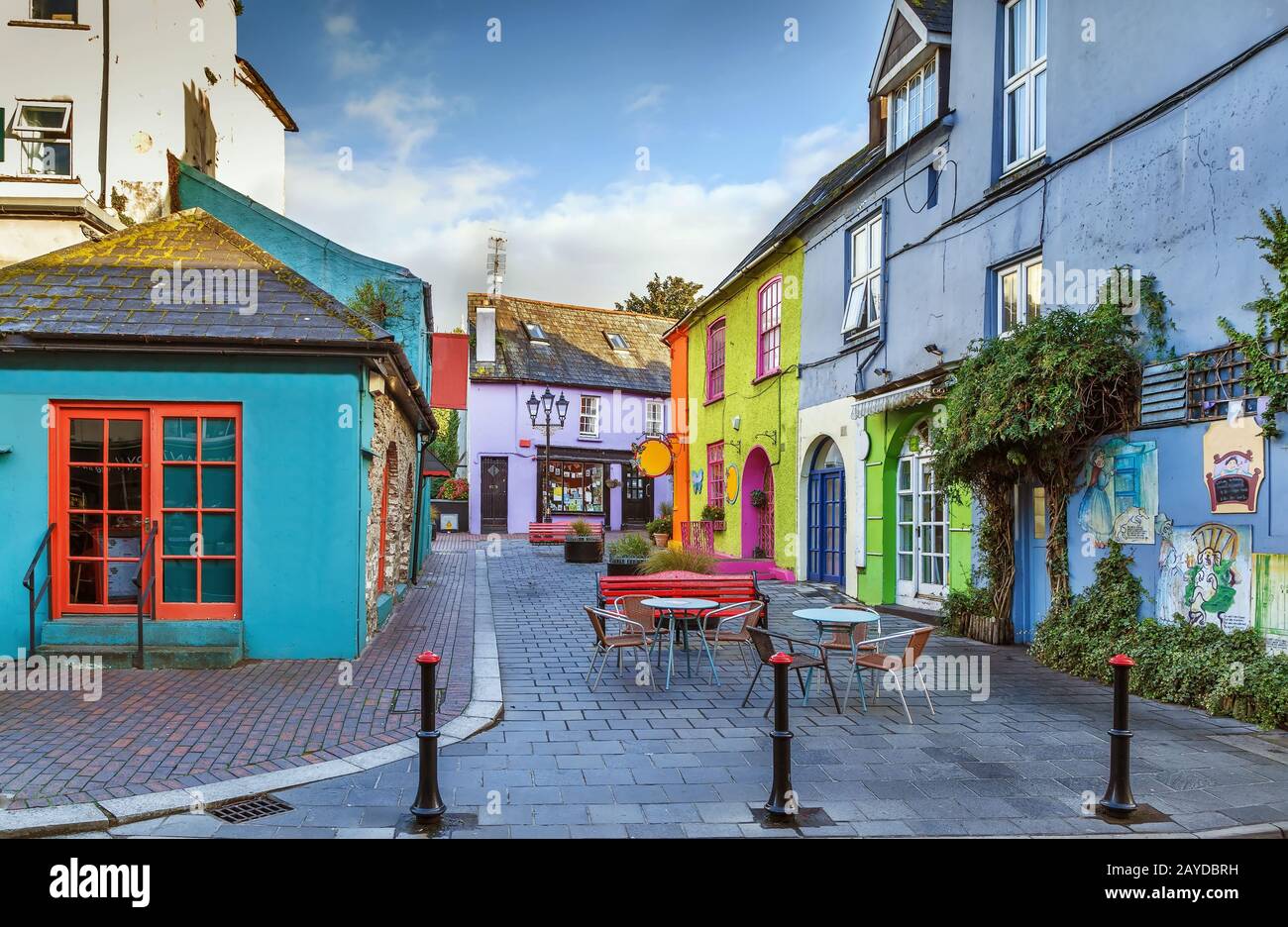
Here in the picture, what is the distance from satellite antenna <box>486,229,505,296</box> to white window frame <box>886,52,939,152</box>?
2694 cm

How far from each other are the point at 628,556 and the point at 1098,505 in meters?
8.65

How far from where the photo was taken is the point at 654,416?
35438 mm

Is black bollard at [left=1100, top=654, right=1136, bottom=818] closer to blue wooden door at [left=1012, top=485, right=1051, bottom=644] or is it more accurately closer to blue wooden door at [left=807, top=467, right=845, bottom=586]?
blue wooden door at [left=1012, top=485, right=1051, bottom=644]

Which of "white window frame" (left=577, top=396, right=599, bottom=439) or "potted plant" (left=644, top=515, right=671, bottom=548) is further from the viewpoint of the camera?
"white window frame" (left=577, top=396, right=599, bottom=439)

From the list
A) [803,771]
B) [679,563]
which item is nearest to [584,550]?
[679,563]

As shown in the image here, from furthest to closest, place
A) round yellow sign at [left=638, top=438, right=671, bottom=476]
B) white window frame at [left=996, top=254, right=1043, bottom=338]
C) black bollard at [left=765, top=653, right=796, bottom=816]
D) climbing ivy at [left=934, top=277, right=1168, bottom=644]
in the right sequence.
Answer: round yellow sign at [left=638, top=438, right=671, bottom=476] → white window frame at [left=996, top=254, right=1043, bottom=338] → climbing ivy at [left=934, top=277, right=1168, bottom=644] → black bollard at [left=765, top=653, right=796, bottom=816]

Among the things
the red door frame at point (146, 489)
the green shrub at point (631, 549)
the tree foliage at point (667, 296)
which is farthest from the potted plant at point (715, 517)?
the tree foliage at point (667, 296)

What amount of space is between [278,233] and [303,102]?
2.11 meters

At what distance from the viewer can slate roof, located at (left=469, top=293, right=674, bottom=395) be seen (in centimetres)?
3259

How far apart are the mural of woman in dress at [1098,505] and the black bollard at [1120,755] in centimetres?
430

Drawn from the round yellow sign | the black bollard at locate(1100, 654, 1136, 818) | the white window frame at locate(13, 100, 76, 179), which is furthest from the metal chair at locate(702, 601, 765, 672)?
the round yellow sign

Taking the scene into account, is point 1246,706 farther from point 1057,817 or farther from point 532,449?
point 532,449
